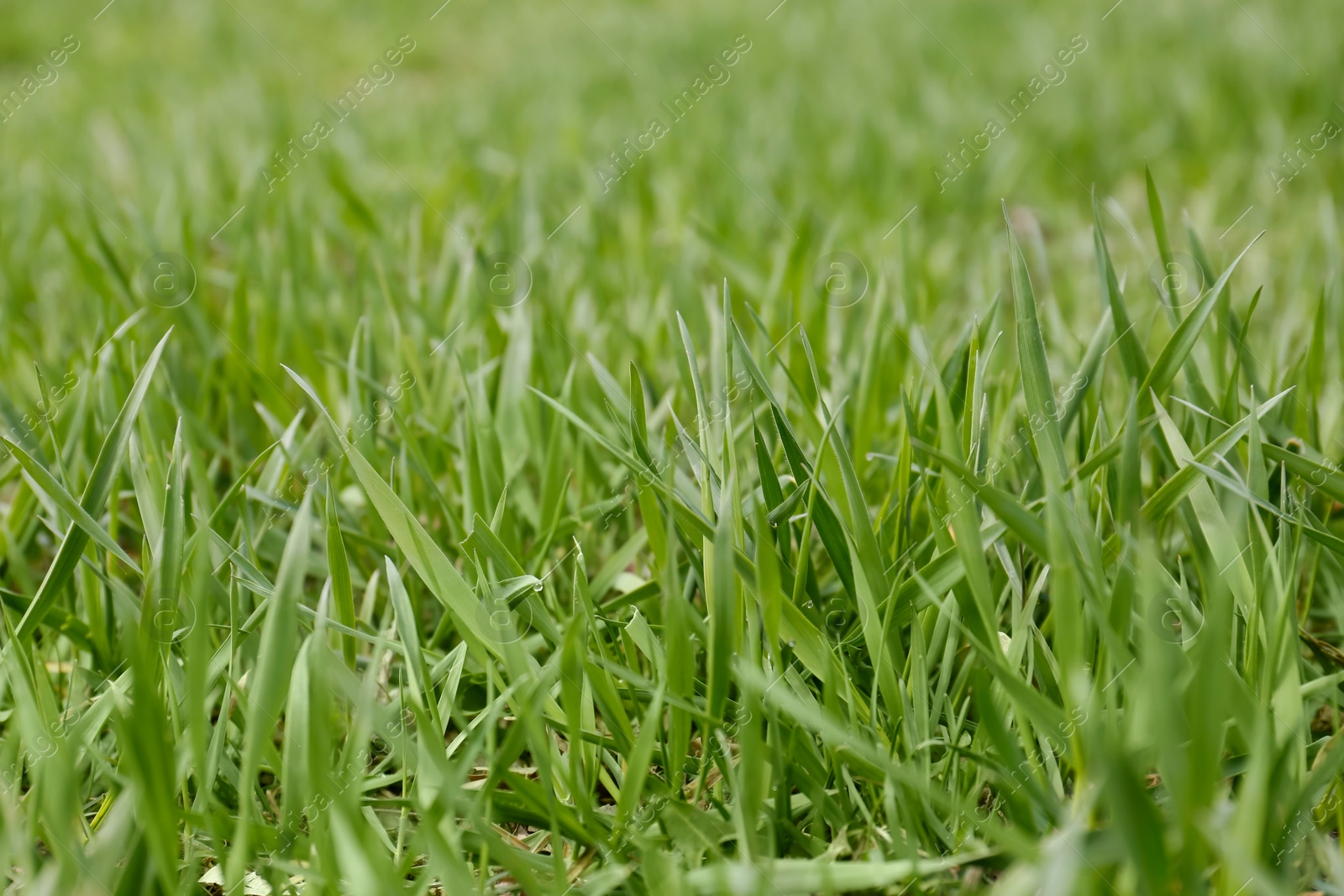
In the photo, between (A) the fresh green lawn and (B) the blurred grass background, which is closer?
(A) the fresh green lawn

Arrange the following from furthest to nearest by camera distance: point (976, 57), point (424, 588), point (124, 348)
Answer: point (976, 57), point (124, 348), point (424, 588)

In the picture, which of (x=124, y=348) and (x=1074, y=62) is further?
(x=1074, y=62)

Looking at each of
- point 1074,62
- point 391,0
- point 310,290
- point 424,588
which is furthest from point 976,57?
point 391,0

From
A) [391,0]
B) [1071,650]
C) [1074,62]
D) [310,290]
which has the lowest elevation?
[1074,62]

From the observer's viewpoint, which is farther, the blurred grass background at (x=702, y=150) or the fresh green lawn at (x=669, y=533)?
the blurred grass background at (x=702, y=150)

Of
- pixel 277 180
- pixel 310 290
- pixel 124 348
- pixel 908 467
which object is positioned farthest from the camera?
pixel 277 180

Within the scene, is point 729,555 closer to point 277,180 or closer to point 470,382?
point 470,382

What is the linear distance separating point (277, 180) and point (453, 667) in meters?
1.73

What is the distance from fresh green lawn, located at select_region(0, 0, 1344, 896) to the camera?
650 millimetres

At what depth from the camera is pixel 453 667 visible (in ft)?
2.69

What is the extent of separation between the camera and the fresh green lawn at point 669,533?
0.65m

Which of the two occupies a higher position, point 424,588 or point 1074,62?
point 424,588

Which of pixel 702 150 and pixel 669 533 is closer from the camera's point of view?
pixel 669 533

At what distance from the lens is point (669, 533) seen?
682mm
